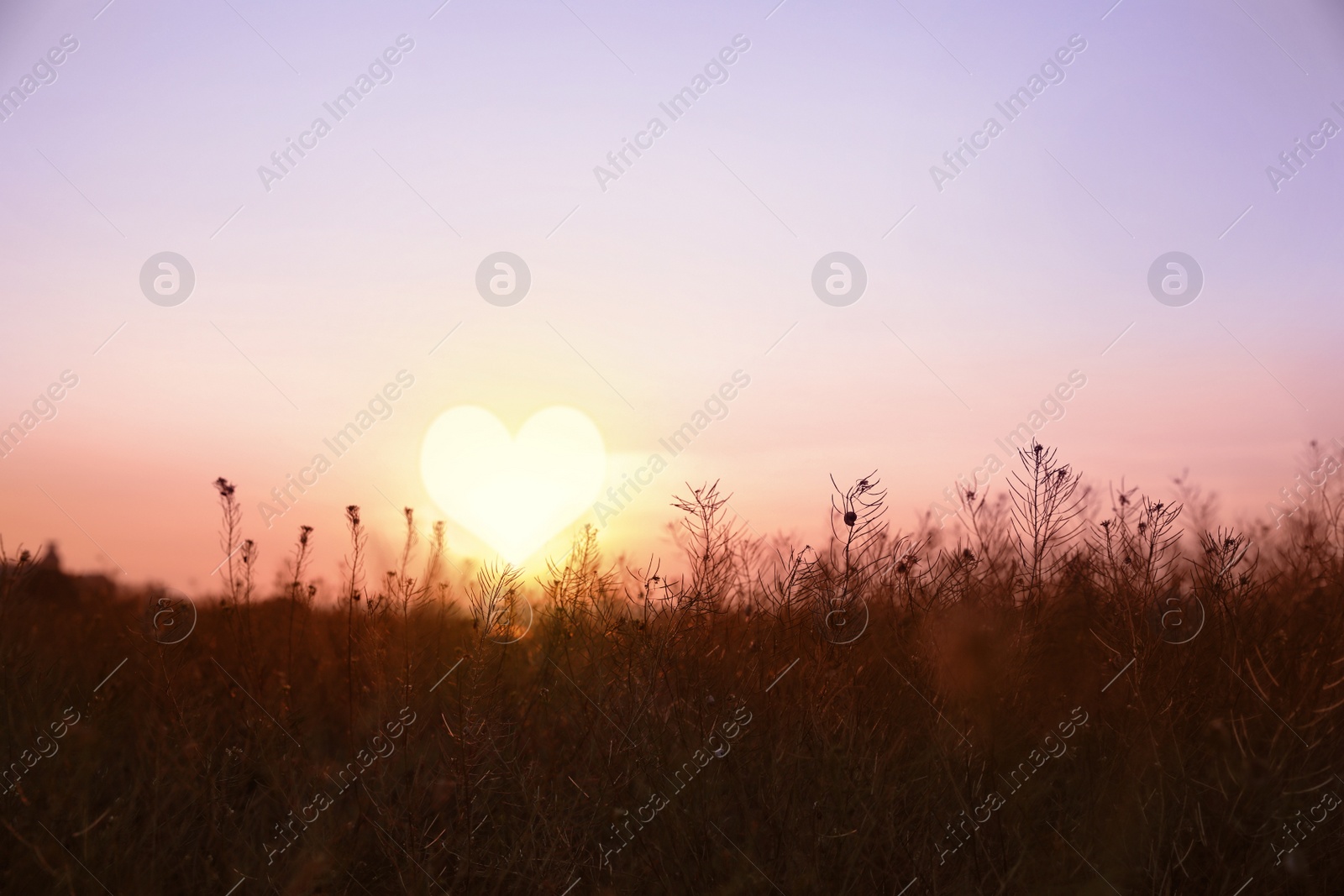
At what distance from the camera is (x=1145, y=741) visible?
703cm

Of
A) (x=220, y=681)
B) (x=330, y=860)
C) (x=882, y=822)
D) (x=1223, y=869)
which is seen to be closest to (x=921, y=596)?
(x=882, y=822)

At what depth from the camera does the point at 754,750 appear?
21.6ft

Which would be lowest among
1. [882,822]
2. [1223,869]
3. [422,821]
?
[1223,869]

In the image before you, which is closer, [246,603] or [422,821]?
[422,821]

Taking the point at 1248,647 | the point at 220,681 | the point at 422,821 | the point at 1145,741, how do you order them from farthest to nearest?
the point at 220,681, the point at 1248,647, the point at 1145,741, the point at 422,821

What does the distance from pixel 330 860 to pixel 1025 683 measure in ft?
20.2

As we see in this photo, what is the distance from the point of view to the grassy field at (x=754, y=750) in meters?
6.17

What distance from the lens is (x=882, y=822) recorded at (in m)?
6.07

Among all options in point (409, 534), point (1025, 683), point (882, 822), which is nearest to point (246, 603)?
point (409, 534)

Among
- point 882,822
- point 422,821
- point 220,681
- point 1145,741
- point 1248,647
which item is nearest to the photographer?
point 882,822

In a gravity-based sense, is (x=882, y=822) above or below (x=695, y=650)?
below

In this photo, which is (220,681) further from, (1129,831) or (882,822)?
(1129,831)

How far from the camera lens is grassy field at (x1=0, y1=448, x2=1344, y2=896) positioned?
20.2ft

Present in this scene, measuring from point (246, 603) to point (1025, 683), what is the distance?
717 centimetres
